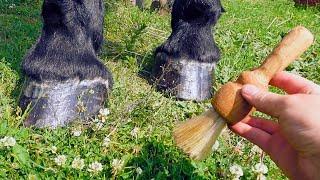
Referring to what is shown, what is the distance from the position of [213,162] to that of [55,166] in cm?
52

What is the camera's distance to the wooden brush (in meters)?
1.79

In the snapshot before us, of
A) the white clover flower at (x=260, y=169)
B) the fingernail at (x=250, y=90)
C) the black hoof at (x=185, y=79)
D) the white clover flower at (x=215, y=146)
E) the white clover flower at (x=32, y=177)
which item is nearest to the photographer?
the fingernail at (x=250, y=90)

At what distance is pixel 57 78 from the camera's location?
2.21 m

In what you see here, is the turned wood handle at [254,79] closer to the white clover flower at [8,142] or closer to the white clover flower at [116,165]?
the white clover flower at [116,165]

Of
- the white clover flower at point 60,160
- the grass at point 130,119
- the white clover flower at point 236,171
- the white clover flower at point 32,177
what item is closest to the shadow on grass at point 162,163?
the grass at point 130,119

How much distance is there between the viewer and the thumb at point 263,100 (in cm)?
168

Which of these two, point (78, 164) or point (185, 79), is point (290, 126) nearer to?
point (78, 164)

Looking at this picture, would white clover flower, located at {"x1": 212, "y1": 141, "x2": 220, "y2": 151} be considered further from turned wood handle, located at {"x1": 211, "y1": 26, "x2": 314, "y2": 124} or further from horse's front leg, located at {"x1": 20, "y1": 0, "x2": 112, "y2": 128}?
horse's front leg, located at {"x1": 20, "y1": 0, "x2": 112, "y2": 128}

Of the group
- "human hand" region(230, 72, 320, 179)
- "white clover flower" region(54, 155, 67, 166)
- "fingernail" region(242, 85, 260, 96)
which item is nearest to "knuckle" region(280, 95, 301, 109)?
"human hand" region(230, 72, 320, 179)

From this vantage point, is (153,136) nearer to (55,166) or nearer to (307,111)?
(55,166)

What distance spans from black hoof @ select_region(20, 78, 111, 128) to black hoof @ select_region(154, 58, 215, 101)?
1.11 ft

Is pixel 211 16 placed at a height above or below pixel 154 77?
above

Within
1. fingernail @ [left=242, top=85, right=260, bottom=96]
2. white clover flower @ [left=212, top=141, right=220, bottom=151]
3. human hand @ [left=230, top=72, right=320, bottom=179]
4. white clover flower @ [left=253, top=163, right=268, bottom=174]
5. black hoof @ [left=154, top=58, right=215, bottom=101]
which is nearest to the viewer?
human hand @ [left=230, top=72, right=320, bottom=179]

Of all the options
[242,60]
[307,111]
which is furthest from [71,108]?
[242,60]
